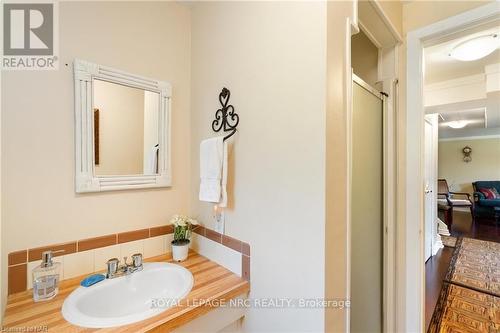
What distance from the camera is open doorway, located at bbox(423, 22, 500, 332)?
1869mm

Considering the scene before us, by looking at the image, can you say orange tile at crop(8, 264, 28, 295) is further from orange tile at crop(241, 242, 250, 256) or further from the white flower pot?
orange tile at crop(241, 242, 250, 256)

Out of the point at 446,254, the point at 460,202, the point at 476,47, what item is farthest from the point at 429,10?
the point at 460,202

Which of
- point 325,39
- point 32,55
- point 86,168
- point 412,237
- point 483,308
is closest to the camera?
point 325,39

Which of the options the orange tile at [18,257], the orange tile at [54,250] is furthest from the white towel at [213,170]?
the orange tile at [18,257]

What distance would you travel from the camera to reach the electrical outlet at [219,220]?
1.23 meters

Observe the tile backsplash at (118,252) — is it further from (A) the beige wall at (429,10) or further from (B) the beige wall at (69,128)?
(A) the beige wall at (429,10)

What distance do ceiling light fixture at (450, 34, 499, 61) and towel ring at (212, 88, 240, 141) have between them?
2.01 meters

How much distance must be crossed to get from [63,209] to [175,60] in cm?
102

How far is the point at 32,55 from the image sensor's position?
984 mm

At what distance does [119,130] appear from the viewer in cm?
122

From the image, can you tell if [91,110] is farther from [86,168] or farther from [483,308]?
[483,308]

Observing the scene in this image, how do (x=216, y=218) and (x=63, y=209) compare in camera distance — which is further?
(x=216, y=218)

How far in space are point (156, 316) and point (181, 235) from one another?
552mm

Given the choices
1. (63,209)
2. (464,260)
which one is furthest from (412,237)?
(464,260)
